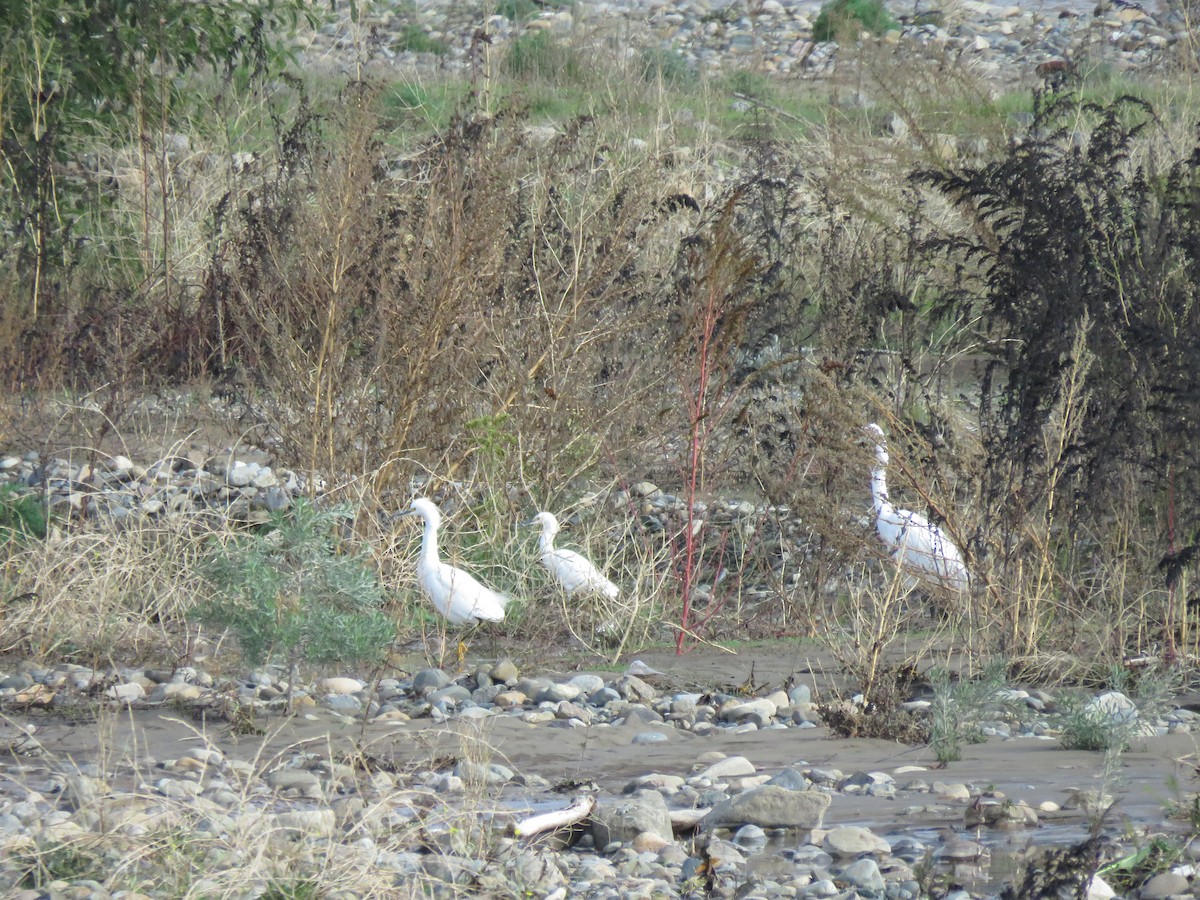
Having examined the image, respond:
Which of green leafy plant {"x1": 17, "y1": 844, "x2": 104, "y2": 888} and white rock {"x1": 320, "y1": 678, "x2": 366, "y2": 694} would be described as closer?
green leafy plant {"x1": 17, "y1": 844, "x2": 104, "y2": 888}

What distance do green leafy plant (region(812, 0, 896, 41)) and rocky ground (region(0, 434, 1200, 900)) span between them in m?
15.5

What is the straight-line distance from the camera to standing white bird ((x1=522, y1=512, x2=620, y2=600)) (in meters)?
6.93

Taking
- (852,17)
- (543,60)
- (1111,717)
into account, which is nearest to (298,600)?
(1111,717)

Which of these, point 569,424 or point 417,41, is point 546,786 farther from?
point 417,41

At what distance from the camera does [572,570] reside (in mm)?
6926

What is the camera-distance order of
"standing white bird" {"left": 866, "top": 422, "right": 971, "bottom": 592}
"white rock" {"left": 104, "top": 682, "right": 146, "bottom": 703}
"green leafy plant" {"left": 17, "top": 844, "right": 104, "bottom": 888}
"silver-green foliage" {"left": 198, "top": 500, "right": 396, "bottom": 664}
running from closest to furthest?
"green leafy plant" {"left": 17, "top": 844, "right": 104, "bottom": 888}, "silver-green foliage" {"left": 198, "top": 500, "right": 396, "bottom": 664}, "white rock" {"left": 104, "top": 682, "right": 146, "bottom": 703}, "standing white bird" {"left": 866, "top": 422, "right": 971, "bottom": 592}

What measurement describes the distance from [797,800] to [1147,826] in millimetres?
893

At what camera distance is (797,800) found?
4.36 meters

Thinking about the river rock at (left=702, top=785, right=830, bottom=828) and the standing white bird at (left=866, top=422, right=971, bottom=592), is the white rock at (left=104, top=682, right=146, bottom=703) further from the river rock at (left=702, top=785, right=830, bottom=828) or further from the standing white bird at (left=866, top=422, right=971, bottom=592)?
the standing white bird at (left=866, top=422, right=971, bottom=592)

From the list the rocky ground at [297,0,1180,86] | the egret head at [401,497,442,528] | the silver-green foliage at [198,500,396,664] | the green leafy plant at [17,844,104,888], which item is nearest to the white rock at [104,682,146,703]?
the silver-green foliage at [198,500,396,664]

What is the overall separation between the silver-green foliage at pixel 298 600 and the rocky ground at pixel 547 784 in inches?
10.7

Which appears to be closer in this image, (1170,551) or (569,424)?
(1170,551)

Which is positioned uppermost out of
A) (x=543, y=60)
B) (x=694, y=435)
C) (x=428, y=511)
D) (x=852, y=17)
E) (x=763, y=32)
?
(x=852, y=17)

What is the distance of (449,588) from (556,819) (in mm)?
2487
